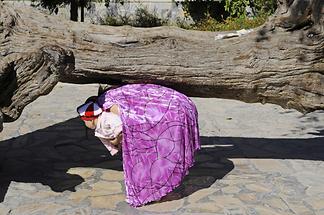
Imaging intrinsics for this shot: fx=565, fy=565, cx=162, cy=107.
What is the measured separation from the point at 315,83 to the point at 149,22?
10.3m

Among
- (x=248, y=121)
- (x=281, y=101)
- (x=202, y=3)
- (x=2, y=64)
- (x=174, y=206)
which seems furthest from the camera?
(x=202, y=3)

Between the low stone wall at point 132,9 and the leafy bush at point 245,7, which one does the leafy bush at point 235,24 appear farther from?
the low stone wall at point 132,9

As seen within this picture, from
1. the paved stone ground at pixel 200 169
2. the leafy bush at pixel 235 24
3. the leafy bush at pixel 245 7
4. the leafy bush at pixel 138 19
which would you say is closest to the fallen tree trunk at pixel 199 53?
the paved stone ground at pixel 200 169

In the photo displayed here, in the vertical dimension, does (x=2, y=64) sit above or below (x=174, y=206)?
above

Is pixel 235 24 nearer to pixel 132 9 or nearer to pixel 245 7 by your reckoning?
pixel 245 7

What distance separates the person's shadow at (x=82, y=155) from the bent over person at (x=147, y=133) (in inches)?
12.9

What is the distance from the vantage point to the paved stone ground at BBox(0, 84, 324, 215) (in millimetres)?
4539

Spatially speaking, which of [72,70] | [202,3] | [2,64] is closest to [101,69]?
[72,70]

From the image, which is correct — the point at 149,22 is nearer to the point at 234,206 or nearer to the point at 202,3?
the point at 202,3

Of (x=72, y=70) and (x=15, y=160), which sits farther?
(x=15, y=160)

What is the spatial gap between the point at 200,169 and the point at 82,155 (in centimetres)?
126

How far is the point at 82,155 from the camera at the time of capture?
230 inches

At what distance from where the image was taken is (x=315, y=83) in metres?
4.69

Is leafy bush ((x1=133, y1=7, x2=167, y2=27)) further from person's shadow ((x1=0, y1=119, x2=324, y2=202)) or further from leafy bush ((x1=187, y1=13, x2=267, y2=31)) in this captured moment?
person's shadow ((x1=0, y1=119, x2=324, y2=202))
